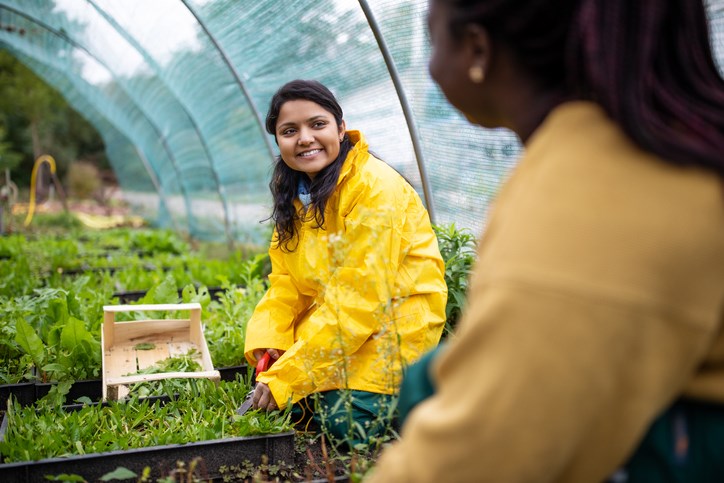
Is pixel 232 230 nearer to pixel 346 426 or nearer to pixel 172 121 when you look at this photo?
pixel 172 121

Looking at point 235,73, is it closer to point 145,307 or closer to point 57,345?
point 145,307

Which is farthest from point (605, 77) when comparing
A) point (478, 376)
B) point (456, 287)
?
point (456, 287)

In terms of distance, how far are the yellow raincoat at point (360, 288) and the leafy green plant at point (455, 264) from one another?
0.49 m

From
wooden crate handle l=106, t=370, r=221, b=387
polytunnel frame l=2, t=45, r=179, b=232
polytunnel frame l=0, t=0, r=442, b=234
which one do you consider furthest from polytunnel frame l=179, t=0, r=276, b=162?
polytunnel frame l=2, t=45, r=179, b=232

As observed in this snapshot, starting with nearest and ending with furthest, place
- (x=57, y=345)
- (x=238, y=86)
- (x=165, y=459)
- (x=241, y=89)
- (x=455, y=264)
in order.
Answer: (x=165, y=459) → (x=455, y=264) → (x=57, y=345) → (x=241, y=89) → (x=238, y=86)

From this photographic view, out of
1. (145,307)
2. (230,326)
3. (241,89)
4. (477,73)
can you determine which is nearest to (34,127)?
(241,89)

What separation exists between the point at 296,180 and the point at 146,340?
142 cm

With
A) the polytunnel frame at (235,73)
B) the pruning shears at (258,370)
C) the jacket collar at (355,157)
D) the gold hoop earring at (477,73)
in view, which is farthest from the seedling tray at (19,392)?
the polytunnel frame at (235,73)

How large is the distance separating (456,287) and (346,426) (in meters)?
1.00

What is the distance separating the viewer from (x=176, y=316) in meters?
4.42

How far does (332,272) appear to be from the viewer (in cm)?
276

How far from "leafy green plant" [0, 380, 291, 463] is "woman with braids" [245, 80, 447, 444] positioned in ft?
0.60

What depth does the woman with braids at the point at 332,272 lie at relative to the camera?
8.79 ft

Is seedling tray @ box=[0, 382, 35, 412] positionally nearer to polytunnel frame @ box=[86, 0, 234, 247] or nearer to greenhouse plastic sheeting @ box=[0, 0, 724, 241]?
greenhouse plastic sheeting @ box=[0, 0, 724, 241]
